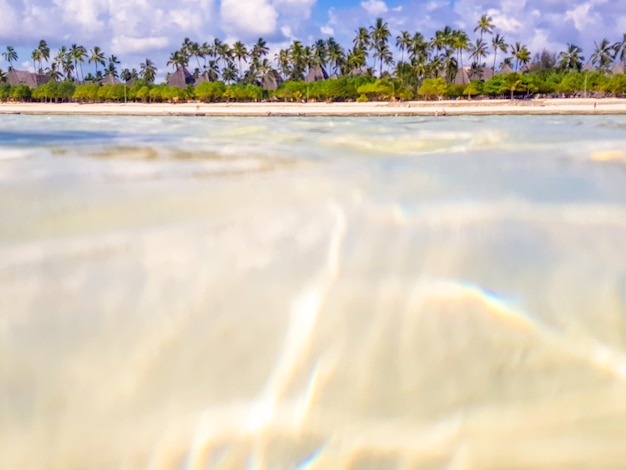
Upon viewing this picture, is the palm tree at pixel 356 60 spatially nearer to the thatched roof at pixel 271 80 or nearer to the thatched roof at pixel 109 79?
the thatched roof at pixel 271 80

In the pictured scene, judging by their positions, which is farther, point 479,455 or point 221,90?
point 221,90

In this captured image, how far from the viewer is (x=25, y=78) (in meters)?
49.7

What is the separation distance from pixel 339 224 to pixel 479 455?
93 cm

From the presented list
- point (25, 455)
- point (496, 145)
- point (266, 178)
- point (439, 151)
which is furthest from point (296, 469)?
point (496, 145)

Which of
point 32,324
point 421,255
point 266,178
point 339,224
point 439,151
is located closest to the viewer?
point 32,324

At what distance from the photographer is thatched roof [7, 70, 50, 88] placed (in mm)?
49125

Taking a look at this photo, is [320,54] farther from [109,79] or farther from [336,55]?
[109,79]

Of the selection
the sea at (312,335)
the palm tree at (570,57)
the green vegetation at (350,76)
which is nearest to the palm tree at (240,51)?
the green vegetation at (350,76)

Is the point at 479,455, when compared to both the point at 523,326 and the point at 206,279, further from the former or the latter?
the point at 206,279

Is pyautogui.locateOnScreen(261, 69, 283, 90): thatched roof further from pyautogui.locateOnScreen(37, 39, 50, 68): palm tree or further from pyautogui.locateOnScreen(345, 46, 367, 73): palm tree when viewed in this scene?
pyautogui.locateOnScreen(37, 39, 50, 68): palm tree

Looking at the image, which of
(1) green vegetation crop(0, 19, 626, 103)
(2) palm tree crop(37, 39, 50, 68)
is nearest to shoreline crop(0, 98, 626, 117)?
(1) green vegetation crop(0, 19, 626, 103)

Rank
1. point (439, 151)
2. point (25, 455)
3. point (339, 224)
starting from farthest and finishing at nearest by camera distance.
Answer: point (439, 151)
point (339, 224)
point (25, 455)

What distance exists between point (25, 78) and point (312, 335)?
55.8m

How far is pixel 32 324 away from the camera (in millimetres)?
1305
